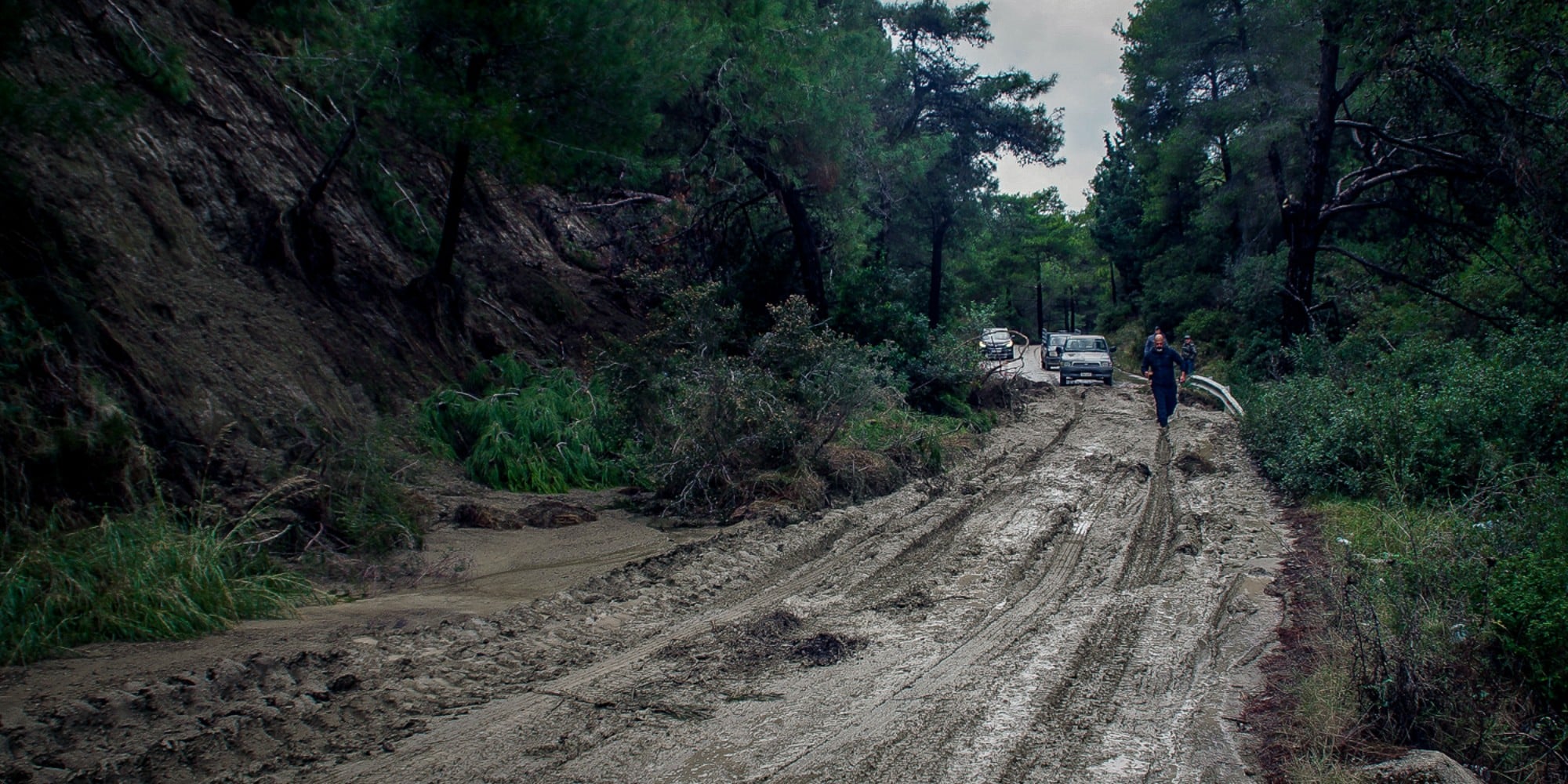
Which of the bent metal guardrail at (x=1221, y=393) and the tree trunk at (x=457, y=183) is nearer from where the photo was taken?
the tree trunk at (x=457, y=183)

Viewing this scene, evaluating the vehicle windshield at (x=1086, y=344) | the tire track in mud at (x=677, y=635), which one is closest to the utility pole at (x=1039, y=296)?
the vehicle windshield at (x=1086, y=344)

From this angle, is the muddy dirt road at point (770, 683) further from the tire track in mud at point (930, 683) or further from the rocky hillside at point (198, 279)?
the rocky hillside at point (198, 279)

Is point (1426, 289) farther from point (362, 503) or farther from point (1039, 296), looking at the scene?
point (1039, 296)

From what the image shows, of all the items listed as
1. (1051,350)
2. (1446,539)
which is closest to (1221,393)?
(1446,539)

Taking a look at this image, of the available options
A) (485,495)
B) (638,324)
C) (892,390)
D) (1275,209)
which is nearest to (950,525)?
(892,390)

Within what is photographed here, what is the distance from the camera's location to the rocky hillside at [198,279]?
24.2ft

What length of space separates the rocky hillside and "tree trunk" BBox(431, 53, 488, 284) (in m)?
0.51

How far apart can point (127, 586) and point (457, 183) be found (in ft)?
28.0

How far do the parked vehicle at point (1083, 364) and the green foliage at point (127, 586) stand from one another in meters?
25.2

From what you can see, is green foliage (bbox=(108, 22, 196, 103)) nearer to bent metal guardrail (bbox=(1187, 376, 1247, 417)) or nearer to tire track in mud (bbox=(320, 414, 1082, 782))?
tire track in mud (bbox=(320, 414, 1082, 782))

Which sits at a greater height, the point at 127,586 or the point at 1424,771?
the point at 127,586

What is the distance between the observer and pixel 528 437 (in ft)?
39.9

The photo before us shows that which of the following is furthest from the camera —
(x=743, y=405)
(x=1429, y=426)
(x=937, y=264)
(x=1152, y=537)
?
(x=937, y=264)

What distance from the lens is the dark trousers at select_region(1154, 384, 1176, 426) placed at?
55.6ft
